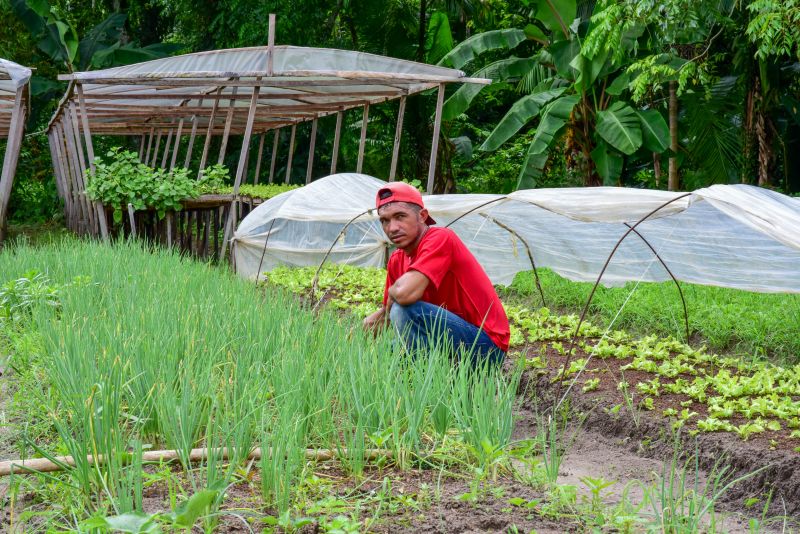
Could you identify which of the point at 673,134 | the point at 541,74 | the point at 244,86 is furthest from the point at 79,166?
the point at 673,134

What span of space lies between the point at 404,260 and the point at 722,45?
9.77 meters

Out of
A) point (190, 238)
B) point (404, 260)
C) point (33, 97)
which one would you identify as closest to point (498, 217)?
Answer: point (404, 260)

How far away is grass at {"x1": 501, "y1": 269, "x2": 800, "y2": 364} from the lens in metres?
5.61

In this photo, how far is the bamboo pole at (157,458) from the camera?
216 cm

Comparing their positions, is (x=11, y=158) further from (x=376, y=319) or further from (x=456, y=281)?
(x=456, y=281)

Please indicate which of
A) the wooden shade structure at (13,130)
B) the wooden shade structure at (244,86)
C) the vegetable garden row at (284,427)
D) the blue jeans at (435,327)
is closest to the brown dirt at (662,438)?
the vegetable garden row at (284,427)

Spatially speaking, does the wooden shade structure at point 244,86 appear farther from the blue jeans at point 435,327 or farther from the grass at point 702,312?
the blue jeans at point 435,327

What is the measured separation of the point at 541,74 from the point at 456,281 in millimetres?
9428

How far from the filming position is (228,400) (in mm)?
2590

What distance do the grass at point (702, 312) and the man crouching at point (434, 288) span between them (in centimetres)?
101

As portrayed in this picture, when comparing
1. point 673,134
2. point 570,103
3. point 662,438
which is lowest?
point 662,438

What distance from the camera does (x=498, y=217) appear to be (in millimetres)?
6105

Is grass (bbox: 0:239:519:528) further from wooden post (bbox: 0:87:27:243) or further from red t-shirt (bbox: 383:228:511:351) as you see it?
wooden post (bbox: 0:87:27:243)

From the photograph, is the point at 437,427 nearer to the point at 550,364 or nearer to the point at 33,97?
the point at 550,364
